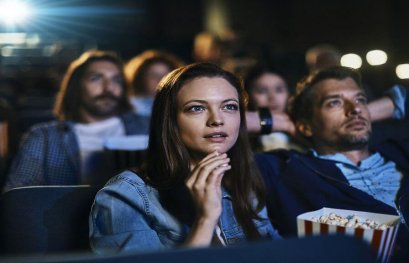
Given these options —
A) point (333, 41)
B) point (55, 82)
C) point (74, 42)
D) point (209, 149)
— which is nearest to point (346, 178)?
point (209, 149)

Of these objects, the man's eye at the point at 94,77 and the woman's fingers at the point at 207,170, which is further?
the man's eye at the point at 94,77

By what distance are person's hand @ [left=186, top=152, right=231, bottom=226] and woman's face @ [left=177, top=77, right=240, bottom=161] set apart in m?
0.19

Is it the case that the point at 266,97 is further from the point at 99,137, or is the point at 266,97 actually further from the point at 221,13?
the point at 221,13

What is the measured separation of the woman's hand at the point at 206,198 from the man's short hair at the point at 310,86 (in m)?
0.92

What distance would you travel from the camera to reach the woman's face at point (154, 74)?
319cm

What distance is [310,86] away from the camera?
1942 mm

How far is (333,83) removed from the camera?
73.7 inches

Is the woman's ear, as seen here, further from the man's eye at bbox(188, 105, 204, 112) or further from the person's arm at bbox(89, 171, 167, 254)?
the person's arm at bbox(89, 171, 167, 254)

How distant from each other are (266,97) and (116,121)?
2.83 feet

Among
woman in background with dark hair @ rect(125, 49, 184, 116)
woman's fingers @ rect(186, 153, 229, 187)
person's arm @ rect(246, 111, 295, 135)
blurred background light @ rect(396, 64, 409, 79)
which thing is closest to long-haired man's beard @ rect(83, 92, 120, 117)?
woman in background with dark hair @ rect(125, 49, 184, 116)

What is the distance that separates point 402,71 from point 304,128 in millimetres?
3336

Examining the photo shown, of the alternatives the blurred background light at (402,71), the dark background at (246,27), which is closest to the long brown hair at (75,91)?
the dark background at (246,27)

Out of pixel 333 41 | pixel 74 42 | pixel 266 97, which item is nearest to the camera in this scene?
pixel 266 97

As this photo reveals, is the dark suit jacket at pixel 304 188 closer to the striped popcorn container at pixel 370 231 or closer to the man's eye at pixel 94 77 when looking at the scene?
the striped popcorn container at pixel 370 231
